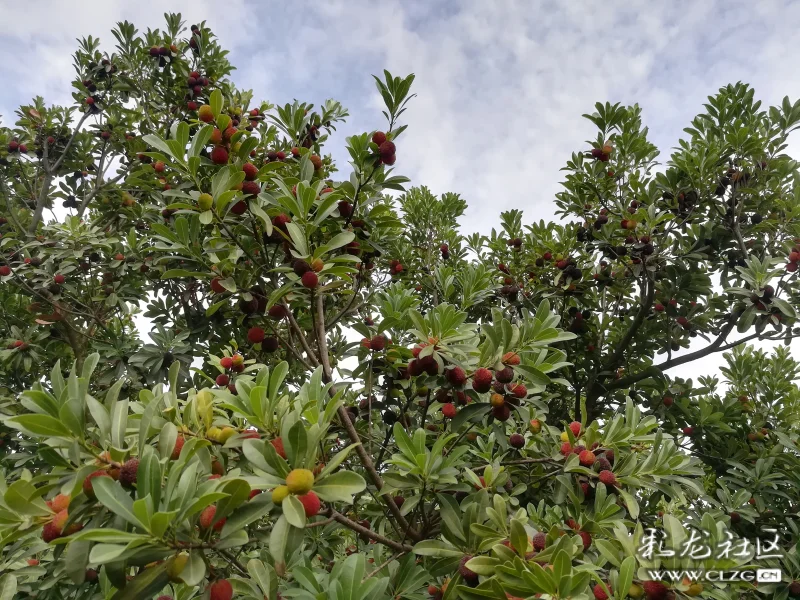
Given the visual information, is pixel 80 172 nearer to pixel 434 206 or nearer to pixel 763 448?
pixel 434 206

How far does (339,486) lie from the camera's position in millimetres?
1276

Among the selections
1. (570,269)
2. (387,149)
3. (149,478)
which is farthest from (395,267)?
(149,478)

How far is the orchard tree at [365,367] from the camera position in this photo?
1266mm

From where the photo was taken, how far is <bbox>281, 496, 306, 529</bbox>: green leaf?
114cm

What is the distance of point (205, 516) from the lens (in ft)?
3.88

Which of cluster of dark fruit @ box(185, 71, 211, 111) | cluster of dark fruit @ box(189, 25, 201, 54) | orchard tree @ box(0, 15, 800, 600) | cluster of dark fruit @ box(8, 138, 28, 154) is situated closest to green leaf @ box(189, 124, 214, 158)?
orchard tree @ box(0, 15, 800, 600)

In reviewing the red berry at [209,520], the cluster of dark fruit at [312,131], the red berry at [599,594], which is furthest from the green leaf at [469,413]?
the cluster of dark fruit at [312,131]

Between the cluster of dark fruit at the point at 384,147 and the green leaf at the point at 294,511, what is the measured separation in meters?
1.62

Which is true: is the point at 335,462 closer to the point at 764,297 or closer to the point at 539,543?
the point at 539,543

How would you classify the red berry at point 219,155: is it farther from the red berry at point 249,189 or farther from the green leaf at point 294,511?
A: the green leaf at point 294,511

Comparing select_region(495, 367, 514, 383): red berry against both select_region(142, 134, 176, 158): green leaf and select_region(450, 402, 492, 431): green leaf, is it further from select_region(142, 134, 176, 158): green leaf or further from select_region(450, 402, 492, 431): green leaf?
select_region(142, 134, 176, 158): green leaf

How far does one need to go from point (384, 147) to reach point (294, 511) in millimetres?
1658

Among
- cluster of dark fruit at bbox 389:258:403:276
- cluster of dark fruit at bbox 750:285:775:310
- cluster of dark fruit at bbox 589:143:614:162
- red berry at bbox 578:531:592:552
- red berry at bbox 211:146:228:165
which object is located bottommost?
red berry at bbox 578:531:592:552

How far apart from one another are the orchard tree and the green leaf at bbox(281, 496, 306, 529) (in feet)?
0.04
